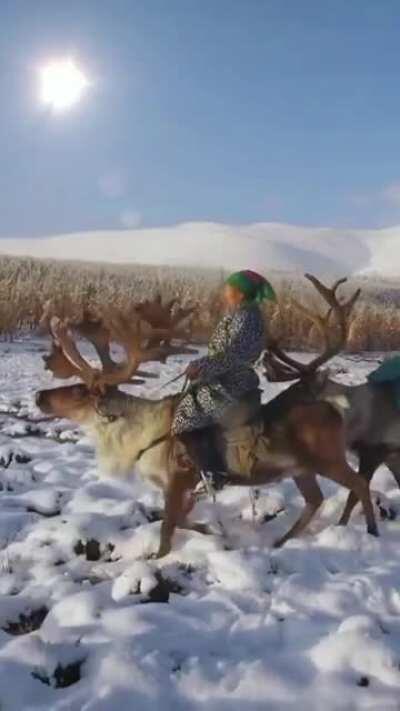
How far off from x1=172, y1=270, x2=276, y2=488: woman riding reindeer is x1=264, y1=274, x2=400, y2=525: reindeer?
47 cm

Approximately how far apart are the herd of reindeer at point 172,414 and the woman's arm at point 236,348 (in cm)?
36

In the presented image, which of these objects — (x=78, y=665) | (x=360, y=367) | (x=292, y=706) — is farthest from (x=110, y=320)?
(x=360, y=367)

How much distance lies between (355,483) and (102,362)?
1.92m

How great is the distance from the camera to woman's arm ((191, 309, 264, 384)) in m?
4.79

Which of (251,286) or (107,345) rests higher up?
(251,286)

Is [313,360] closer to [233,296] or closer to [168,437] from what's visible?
[233,296]

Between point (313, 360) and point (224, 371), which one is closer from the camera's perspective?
point (224, 371)

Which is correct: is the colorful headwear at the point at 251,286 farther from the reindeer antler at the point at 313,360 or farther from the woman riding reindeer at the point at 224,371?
the reindeer antler at the point at 313,360

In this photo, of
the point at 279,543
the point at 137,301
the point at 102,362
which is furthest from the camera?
the point at 137,301

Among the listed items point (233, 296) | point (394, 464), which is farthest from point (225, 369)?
point (394, 464)

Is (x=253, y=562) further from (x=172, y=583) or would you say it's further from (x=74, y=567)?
(x=74, y=567)

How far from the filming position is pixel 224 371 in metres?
4.83

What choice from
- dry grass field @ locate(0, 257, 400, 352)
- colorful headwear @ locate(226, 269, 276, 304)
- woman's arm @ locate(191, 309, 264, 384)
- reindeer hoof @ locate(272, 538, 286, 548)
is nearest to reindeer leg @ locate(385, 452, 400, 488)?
reindeer hoof @ locate(272, 538, 286, 548)

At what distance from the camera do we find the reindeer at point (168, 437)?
194 inches
